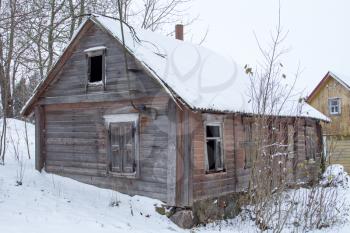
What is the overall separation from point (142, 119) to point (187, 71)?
2.00m

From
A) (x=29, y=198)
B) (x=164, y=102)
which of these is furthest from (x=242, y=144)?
(x=29, y=198)

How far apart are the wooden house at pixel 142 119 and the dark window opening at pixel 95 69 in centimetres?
3

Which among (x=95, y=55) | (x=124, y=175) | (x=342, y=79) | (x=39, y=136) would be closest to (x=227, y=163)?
(x=124, y=175)

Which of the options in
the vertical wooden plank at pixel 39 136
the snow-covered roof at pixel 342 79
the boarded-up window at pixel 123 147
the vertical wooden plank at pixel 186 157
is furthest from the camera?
the snow-covered roof at pixel 342 79

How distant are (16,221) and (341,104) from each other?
22.2 meters

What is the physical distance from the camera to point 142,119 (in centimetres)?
1155

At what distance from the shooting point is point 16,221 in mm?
8594

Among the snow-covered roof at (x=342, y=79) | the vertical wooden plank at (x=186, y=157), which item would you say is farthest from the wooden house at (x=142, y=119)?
the snow-covered roof at (x=342, y=79)

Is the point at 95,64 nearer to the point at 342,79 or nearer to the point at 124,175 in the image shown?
the point at 124,175

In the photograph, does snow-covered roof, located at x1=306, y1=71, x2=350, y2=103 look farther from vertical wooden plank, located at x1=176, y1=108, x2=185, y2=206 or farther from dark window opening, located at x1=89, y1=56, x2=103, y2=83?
vertical wooden plank, located at x1=176, y1=108, x2=185, y2=206

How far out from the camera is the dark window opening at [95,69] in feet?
43.2

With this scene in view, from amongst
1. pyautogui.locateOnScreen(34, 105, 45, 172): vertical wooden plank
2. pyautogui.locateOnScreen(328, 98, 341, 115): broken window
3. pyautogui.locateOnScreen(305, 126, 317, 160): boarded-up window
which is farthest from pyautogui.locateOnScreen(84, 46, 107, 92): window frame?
pyautogui.locateOnScreen(328, 98, 341, 115): broken window

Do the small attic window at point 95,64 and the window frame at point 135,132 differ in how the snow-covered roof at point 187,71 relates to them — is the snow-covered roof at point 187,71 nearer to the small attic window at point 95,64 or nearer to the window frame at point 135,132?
the small attic window at point 95,64

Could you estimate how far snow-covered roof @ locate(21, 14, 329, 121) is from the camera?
10680mm
